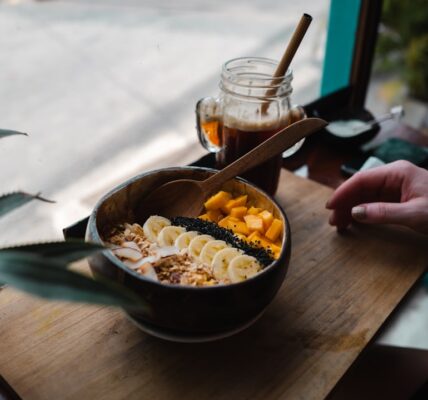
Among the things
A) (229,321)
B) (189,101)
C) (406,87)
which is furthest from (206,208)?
(406,87)

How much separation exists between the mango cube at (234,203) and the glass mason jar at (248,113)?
142 mm

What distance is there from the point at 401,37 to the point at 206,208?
8.44 feet

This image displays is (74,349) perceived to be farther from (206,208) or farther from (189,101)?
(189,101)

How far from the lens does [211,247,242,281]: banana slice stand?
0.73 metres

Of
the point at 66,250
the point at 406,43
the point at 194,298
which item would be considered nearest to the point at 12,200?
the point at 66,250

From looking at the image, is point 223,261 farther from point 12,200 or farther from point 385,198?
point 385,198

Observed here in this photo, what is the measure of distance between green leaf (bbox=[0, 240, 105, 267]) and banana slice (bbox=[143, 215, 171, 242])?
289mm

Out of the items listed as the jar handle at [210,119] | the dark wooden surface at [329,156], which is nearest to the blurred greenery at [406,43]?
the dark wooden surface at [329,156]

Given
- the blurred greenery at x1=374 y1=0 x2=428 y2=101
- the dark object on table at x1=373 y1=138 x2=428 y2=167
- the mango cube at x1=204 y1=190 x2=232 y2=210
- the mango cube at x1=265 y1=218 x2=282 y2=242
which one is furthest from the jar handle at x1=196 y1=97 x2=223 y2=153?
the blurred greenery at x1=374 y1=0 x2=428 y2=101

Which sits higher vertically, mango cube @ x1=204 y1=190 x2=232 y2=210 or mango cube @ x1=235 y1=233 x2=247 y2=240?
mango cube @ x1=204 y1=190 x2=232 y2=210

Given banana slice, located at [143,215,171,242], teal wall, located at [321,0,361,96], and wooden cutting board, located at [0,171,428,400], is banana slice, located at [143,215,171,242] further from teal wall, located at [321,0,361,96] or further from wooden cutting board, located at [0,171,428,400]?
teal wall, located at [321,0,361,96]

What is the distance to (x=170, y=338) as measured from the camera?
70 cm

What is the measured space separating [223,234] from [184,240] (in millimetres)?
65

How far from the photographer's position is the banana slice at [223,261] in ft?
2.39
